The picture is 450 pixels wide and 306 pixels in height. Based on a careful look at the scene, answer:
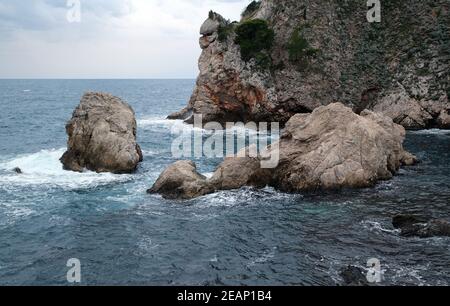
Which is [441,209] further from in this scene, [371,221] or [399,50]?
[399,50]

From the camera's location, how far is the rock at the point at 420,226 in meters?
27.2

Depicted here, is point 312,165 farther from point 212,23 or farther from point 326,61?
point 212,23

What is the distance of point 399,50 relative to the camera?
2709 inches

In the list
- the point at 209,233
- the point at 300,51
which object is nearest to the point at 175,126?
the point at 300,51

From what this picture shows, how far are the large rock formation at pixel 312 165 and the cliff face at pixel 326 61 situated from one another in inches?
1104

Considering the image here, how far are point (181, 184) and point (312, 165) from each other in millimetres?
10720

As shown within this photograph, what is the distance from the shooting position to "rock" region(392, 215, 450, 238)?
27.2m

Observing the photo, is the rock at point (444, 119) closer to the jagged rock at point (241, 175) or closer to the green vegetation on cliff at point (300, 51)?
the green vegetation on cliff at point (300, 51)

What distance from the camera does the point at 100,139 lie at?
44.9 metres

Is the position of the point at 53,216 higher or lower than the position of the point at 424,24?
lower

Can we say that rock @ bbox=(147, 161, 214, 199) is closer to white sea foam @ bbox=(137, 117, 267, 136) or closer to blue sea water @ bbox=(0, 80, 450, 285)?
blue sea water @ bbox=(0, 80, 450, 285)

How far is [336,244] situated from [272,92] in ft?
144
